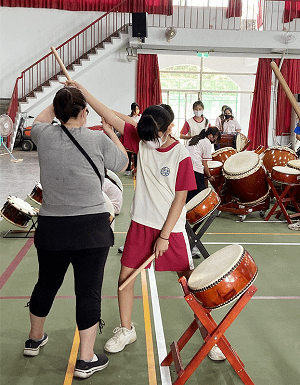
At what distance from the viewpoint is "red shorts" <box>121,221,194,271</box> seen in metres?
2.84

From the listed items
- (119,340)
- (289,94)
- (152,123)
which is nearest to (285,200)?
(289,94)

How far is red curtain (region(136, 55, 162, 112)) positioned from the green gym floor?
1208cm

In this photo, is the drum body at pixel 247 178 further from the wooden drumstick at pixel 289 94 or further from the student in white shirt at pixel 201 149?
the wooden drumstick at pixel 289 94

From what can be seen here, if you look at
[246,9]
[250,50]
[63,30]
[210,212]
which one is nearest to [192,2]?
[246,9]

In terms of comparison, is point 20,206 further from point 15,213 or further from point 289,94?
point 289,94

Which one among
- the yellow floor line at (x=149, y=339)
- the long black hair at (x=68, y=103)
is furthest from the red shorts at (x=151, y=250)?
the long black hair at (x=68, y=103)

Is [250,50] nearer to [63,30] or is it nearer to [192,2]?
[192,2]

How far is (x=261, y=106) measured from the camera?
17.9 meters

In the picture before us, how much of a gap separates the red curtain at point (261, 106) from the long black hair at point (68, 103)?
16.4 meters

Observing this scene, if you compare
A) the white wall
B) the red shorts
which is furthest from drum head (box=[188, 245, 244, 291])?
the white wall

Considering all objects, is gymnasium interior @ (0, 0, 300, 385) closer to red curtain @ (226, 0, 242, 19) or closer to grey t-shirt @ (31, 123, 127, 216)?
red curtain @ (226, 0, 242, 19)

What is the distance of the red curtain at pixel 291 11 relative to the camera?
56.0ft

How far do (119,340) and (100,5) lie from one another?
1640 cm

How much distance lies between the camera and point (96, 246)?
2.52 metres
